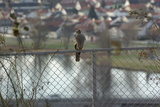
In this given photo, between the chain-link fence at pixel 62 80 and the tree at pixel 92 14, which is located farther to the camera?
the tree at pixel 92 14

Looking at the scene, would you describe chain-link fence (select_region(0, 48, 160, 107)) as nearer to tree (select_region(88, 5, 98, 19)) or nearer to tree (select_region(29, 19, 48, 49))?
tree (select_region(29, 19, 48, 49))

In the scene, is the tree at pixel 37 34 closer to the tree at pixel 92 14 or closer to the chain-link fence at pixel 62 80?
the chain-link fence at pixel 62 80

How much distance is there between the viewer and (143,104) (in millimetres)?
2844

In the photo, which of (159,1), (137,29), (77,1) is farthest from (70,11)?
(137,29)

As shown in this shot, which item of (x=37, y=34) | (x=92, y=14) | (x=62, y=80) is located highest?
(x=92, y=14)

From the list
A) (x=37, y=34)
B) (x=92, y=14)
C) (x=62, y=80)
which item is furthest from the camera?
(x=92, y=14)

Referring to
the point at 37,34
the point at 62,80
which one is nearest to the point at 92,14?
the point at 37,34

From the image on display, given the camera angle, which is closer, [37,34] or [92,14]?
[37,34]

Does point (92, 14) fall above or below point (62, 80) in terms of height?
above

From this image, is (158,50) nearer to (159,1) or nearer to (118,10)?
(159,1)

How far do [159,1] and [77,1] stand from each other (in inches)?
391

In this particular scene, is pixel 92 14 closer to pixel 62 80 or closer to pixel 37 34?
pixel 37 34

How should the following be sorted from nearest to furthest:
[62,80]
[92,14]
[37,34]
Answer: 1. [62,80]
2. [37,34]
3. [92,14]

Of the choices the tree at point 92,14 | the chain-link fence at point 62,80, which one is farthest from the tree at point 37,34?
the tree at point 92,14
